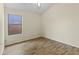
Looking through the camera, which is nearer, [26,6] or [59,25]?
[26,6]

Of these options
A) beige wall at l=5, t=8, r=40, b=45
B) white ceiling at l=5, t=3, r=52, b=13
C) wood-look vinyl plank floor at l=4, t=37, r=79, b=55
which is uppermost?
white ceiling at l=5, t=3, r=52, b=13

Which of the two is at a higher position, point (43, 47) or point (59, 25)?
point (59, 25)

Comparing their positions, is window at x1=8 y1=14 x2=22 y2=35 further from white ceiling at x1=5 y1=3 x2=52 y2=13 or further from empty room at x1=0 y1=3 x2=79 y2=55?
white ceiling at x1=5 y1=3 x2=52 y2=13

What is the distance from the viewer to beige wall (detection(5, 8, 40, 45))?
128cm

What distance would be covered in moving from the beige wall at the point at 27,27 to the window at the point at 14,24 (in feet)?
0.14

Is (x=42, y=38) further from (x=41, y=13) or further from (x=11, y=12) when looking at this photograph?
(x=11, y=12)

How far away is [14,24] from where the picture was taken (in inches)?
49.9

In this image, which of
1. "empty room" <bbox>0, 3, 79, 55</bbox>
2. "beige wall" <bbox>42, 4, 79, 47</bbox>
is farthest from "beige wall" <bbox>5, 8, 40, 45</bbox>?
"beige wall" <bbox>42, 4, 79, 47</bbox>

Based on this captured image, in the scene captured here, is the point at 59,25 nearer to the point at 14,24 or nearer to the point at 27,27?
the point at 27,27

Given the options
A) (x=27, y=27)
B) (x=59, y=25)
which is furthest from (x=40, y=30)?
(x=59, y=25)

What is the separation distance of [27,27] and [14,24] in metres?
0.21

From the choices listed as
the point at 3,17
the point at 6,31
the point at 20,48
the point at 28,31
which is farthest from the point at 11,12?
the point at 20,48

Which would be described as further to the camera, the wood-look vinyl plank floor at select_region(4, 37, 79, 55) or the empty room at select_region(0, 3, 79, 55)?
the wood-look vinyl plank floor at select_region(4, 37, 79, 55)

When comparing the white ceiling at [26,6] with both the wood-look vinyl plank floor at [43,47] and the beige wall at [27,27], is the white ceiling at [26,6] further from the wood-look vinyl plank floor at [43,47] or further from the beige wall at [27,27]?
the wood-look vinyl plank floor at [43,47]
